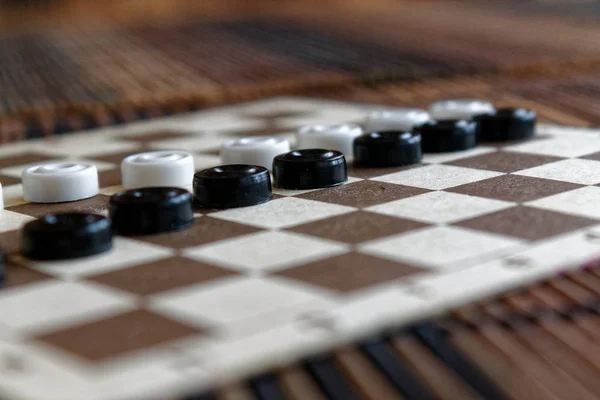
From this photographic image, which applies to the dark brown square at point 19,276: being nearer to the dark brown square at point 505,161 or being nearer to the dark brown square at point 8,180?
the dark brown square at point 8,180

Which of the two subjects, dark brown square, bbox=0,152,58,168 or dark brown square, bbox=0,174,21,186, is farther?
dark brown square, bbox=0,152,58,168

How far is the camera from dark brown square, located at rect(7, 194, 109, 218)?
5.07ft

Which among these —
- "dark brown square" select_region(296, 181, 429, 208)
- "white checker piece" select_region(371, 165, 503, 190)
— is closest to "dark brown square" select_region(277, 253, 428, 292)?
"dark brown square" select_region(296, 181, 429, 208)

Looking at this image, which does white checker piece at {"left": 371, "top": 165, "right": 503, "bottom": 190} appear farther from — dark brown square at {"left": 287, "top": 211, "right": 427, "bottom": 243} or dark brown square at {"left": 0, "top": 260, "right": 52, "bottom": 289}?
dark brown square at {"left": 0, "top": 260, "right": 52, "bottom": 289}

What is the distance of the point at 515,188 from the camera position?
154 centimetres

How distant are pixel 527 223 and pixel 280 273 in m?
0.43

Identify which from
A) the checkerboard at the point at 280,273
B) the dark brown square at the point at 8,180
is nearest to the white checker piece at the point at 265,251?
the checkerboard at the point at 280,273

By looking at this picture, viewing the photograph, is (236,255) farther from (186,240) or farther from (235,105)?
(235,105)

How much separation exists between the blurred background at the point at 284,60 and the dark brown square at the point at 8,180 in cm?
53

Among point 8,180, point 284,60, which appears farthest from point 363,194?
point 284,60

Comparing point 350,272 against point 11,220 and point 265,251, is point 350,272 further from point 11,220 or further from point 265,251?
point 11,220

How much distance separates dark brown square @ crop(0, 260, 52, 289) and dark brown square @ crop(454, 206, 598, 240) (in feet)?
2.07

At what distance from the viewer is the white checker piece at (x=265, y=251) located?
116 centimetres

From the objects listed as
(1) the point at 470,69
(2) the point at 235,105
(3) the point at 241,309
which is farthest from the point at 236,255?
(1) the point at 470,69
